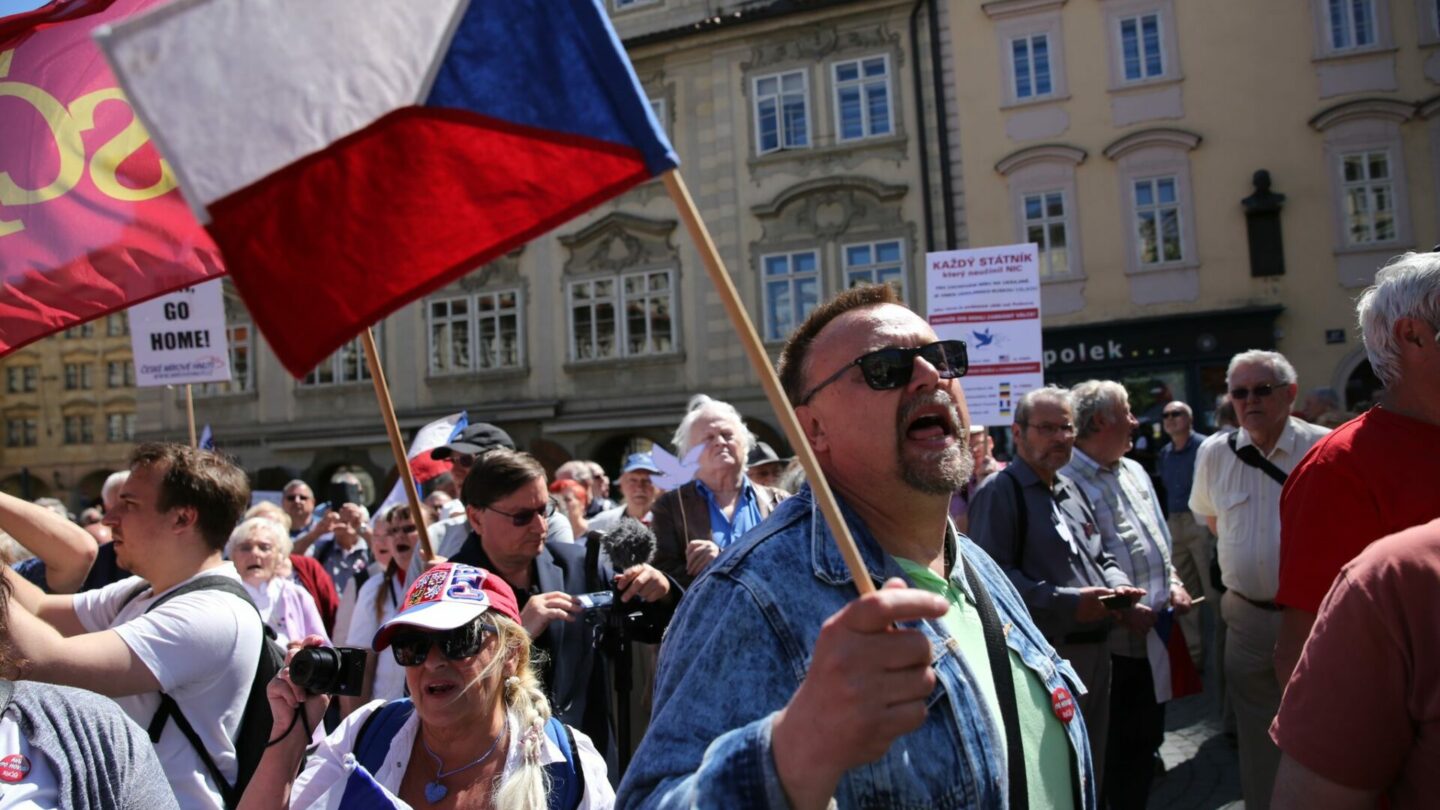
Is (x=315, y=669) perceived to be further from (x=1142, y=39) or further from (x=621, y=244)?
(x=1142, y=39)

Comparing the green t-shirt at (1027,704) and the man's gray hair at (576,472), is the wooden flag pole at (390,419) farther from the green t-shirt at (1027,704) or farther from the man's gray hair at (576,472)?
the man's gray hair at (576,472)

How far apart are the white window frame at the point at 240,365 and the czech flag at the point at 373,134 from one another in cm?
2402

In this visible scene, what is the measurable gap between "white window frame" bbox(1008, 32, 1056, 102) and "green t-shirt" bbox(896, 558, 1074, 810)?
63.2ft

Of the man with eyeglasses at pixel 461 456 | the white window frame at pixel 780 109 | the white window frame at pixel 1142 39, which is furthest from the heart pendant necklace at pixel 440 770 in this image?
the white window frame at pixel 1142 39

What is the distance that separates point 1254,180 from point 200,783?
759 inches

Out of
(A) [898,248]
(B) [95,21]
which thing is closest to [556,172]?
(B) [95,21]

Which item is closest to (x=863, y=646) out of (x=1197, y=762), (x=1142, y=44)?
(x=1197, y=762)

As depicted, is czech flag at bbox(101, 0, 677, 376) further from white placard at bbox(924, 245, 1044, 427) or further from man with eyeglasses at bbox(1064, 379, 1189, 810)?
white placard at bbox(924, 245, 1044, 427)

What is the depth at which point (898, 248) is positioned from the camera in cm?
2009

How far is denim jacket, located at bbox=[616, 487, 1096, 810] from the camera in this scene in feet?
4.78

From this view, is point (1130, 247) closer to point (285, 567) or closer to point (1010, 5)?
point (1010, 5)

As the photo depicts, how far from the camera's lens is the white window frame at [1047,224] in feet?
63.5

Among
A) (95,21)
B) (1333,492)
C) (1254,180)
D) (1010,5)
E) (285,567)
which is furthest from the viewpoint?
(1010,5)

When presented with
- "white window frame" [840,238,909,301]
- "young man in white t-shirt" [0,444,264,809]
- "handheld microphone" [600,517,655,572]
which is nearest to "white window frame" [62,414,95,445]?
"white window frame" [840,238,909,301]
